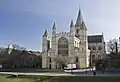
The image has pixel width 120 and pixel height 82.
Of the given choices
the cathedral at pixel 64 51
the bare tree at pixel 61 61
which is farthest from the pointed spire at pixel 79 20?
the bare tree at pixel 61 61

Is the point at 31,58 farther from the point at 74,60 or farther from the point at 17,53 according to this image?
the point at 74,60

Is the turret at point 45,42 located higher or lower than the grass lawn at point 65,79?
higher

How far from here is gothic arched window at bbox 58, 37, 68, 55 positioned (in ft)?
241

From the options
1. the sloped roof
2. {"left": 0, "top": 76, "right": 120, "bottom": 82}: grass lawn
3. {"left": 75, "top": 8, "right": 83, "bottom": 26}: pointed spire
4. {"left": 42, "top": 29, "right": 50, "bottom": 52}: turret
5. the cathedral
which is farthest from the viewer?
the sloped roof

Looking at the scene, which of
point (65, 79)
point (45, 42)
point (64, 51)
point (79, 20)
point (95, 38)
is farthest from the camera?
point (95, 38)

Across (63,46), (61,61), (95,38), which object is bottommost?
(61,61)

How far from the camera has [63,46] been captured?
243 feet

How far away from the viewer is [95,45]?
295 ft

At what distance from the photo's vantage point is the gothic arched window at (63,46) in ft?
241

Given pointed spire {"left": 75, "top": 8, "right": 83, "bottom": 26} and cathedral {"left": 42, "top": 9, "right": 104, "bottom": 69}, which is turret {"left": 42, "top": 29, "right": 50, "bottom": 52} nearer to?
cathedral {"left": 42, "top": 9, "right": 104, "bottom": 69}

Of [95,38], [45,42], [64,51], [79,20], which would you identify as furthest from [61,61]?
[95,38]

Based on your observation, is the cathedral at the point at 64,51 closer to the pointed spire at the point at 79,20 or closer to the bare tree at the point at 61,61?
the bare tree at the point at 61,61

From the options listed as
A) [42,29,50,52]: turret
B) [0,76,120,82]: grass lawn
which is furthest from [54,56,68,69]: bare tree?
[0,76,120,82]: grass lawn

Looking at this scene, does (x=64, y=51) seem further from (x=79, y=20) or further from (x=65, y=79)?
(x=65, y=79)
